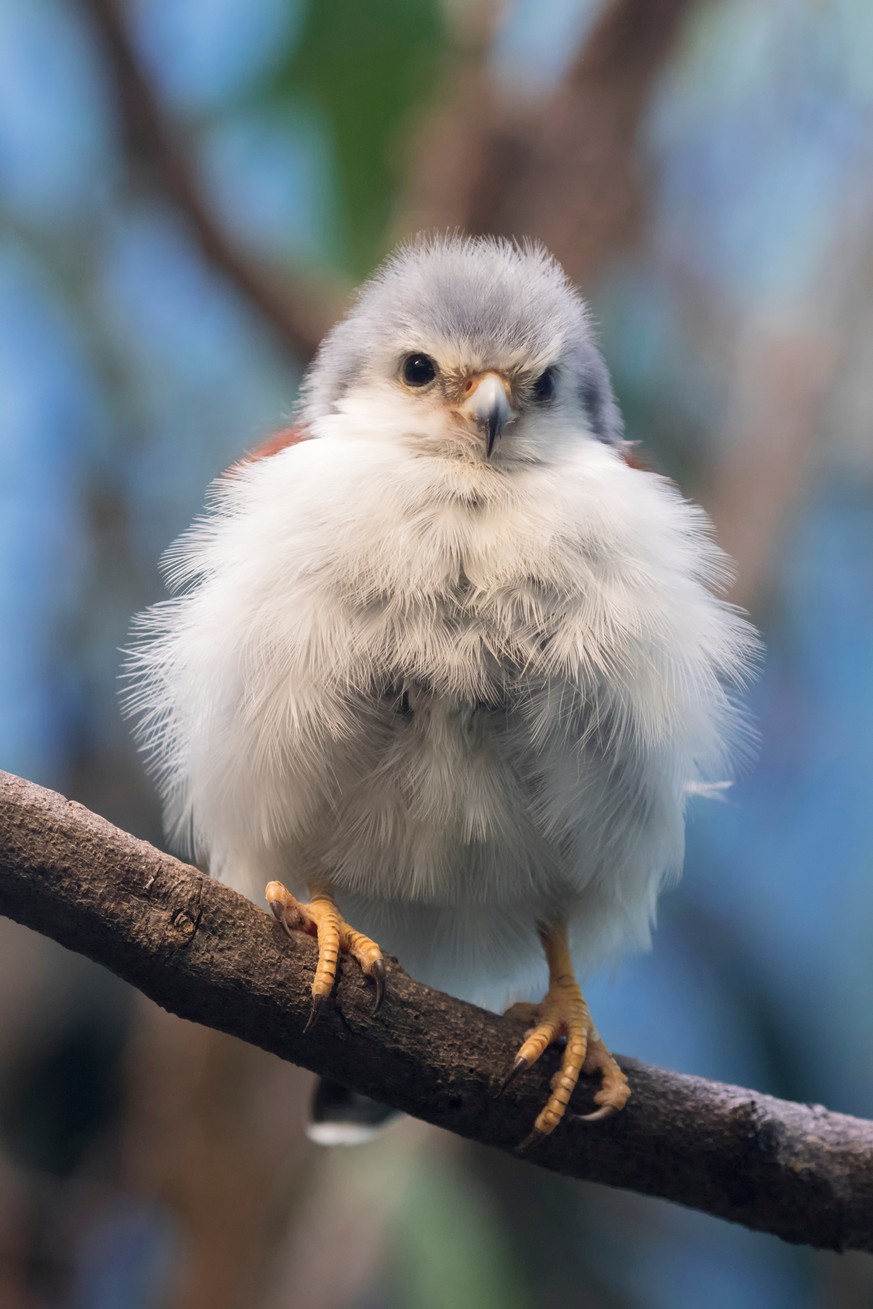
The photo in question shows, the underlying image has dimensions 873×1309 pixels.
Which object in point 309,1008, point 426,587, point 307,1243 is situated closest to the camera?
point 309,1008

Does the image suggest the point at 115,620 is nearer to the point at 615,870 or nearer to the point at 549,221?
the point at 549,221

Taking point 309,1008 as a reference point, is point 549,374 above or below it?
above

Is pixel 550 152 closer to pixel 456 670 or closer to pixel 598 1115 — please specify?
pixel 456 670

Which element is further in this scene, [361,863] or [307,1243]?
[307,1243]

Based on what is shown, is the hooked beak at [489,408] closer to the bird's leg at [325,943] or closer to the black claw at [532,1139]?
the bird's leg at [325,943]

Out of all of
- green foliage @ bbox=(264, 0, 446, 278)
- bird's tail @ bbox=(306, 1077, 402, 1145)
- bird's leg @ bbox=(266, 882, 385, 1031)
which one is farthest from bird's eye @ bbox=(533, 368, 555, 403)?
green foliage @ bbox=(264, 0, 446, 278)

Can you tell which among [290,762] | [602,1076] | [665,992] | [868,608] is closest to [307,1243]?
[665,992]

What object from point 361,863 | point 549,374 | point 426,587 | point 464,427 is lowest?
point 361,863
